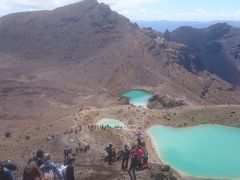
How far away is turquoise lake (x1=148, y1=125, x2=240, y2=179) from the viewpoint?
3903 cm

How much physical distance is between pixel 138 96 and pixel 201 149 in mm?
47057

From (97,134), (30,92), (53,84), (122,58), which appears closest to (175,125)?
(97,134)

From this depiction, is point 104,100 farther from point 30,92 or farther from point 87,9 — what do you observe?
point 87,9

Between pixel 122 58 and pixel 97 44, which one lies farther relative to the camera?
pixel 97 44

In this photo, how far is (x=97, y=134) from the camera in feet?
148

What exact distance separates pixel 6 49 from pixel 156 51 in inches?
1779

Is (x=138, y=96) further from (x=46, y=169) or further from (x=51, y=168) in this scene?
(x=46, y=169)

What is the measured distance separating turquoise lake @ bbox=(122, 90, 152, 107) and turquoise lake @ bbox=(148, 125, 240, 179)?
97.4 ft

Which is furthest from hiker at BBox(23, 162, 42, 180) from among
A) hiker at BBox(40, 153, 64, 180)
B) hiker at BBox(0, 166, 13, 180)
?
hiker at BBox(40, 153, 64, 180)

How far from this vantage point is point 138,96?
91562 mm

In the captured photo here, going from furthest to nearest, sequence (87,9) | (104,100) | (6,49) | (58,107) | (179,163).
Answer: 1. (87,9)
2. (6,49)
3. (104,100)
4. (58,107)
5. (179,163)

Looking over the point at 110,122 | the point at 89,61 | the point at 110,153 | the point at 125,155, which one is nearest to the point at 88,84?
the point at 89,61

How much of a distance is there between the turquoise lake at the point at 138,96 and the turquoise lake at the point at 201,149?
29683 mm

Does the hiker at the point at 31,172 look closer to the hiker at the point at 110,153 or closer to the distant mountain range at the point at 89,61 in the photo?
the hiker at the point at 110,153
